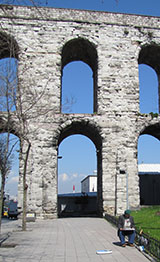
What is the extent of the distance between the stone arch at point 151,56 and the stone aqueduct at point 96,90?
0.11 metres

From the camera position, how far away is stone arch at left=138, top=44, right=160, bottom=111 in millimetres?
19297

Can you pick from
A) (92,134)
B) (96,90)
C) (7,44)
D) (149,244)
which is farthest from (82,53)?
(149,244)

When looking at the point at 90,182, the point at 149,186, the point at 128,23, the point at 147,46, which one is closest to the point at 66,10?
the point at 128,23

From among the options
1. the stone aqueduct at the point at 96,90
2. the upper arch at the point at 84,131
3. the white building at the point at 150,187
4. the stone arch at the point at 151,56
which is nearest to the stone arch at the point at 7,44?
the stone aqueduct at the point at 96,90

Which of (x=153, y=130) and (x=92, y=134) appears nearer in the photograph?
(x=92, y=134)

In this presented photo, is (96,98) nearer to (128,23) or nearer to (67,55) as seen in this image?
(67,55)

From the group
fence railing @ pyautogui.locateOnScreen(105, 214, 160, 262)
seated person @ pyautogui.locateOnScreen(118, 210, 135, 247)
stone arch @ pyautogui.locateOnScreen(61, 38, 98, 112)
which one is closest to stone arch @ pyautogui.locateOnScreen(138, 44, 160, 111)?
stone arch @ pyautogui.locateOnScreen(61, 38, 98, 112)

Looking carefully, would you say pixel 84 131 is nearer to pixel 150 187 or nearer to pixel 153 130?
pixel 153 130

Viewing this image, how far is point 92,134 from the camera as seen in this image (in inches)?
749

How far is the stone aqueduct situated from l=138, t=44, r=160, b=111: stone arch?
11 cm

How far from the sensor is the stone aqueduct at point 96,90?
16188 mm

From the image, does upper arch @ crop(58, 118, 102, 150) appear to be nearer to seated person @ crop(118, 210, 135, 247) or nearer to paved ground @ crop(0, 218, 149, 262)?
paved ground @ crop(0, 218, 149, 262)

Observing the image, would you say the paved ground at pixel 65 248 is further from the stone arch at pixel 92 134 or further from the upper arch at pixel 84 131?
the upper arch at pixel 84 131

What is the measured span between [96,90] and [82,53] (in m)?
3.36
